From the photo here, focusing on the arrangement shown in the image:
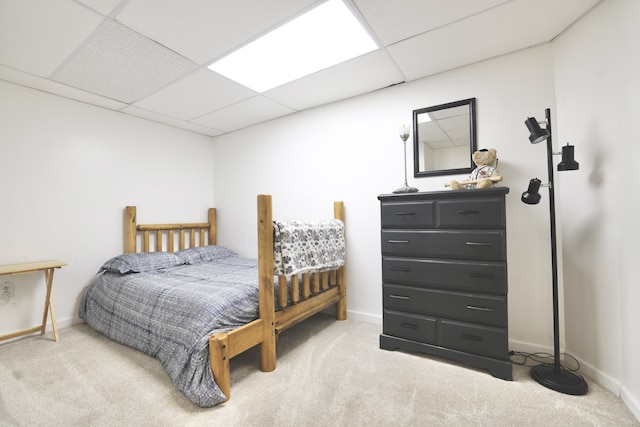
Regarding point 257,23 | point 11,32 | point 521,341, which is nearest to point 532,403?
point 521,341

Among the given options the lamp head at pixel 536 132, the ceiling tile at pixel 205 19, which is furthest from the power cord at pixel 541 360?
the ceiling tile at pixel 205 19

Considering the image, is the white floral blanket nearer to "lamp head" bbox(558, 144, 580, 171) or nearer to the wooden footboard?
the wooden footboard

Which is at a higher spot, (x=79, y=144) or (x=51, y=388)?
(x=79, y=144)

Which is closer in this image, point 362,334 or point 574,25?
point 574,25

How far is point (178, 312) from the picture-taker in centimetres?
174

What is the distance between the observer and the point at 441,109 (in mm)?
2252

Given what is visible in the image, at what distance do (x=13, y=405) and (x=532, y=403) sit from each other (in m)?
2.81

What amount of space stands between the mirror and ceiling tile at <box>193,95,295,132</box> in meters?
1.49

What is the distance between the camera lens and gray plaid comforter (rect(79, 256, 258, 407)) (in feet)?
4.89

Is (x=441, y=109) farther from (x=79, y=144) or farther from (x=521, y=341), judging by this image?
(x=79, y=144)

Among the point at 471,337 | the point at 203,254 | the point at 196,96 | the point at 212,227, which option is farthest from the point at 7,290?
the point at 471,337

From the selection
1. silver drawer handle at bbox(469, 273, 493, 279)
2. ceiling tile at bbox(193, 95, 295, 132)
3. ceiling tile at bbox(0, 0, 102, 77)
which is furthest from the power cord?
ceiling tile at bbox(0, 0, 102, 77)

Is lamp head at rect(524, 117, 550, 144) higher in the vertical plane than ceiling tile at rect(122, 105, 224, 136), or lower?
lower

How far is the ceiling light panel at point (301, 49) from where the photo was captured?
5.46 feet
